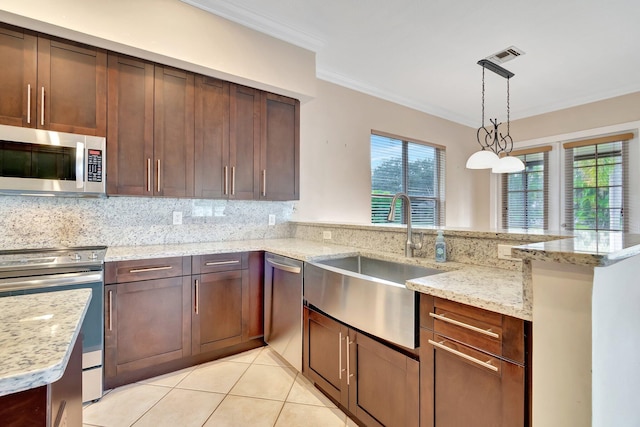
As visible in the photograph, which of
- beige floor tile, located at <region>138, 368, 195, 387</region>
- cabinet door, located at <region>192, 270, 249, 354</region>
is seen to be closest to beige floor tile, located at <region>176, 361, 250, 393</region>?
beige floor tile, located at <region>138, 368, 195, 387</region>

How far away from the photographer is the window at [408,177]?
13.1ft

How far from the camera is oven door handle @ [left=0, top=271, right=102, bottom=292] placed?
166 cm

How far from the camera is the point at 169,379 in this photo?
219 cm

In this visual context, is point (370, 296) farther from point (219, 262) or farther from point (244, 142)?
point (244, 142)

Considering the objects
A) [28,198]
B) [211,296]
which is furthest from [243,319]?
[28,198]

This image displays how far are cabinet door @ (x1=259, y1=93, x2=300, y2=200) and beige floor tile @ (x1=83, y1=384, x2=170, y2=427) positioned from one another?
169 cm

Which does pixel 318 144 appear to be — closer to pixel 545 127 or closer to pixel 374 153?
pixel 374 153

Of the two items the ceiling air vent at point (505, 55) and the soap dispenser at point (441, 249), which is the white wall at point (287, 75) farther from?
the soap dispenser at point (441, 249)

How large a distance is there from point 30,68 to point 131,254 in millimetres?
1323

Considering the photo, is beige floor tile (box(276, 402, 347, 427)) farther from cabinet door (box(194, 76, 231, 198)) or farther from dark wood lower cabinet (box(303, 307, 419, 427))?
cabinet door (box(194, 76, 231, 198))

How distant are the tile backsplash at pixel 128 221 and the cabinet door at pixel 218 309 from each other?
2.02 ft

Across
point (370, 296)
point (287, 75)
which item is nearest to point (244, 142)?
point (287, 75)

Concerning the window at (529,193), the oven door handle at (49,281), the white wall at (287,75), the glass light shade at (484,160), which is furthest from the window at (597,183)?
the oven door handle at (49,281)

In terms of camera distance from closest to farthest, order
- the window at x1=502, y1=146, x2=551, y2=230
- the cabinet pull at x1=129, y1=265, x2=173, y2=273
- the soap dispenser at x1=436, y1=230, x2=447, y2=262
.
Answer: the soap dispenser at x1=436, y1=230, x2=447, y2=262
the cabinet pull at x1=129, y1=265, x2=173, y2=273
the window at x1=502, y1=146, x2=551, y2=230
